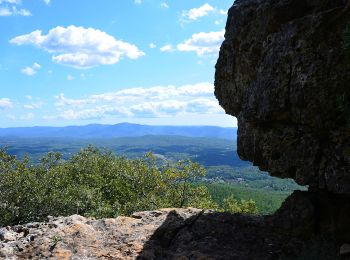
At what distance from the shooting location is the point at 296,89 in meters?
17.1

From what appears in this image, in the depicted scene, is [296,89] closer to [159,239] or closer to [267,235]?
[267,235]

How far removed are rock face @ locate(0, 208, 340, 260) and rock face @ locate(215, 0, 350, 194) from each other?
10.6 feet

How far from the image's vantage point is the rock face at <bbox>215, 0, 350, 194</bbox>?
15.9 m

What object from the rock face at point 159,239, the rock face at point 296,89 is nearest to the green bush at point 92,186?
the rock face at point 159,239

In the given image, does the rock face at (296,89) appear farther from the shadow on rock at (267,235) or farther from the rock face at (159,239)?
the rock face at (159,239)

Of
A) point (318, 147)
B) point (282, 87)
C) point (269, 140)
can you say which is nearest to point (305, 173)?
point (318, 147)

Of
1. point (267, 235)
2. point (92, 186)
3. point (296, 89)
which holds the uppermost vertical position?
point (296, 89)

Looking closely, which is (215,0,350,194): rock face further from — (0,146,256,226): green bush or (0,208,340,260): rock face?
(0,146,256,226): green bush

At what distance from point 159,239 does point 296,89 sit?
10245 millimetres

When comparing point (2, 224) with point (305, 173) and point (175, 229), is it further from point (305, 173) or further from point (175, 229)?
point (305, 173)

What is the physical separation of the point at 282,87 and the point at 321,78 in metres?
2.08

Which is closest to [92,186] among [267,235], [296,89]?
[267,235]

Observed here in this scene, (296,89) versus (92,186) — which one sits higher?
(296,89)

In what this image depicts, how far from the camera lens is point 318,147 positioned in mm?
16797
